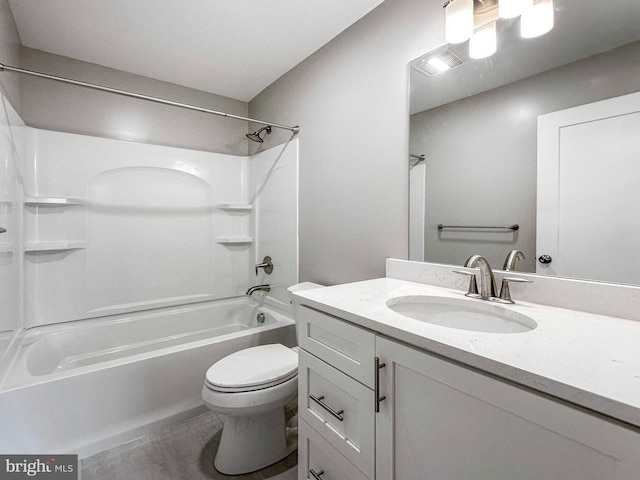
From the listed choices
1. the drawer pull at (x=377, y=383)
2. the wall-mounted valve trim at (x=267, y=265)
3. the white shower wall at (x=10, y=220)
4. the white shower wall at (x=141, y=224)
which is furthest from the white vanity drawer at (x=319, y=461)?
the wall-mounted valve trim at (x=267, y=265)

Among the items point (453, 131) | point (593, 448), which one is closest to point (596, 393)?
point (593, 448)

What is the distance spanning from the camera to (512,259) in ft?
3.79

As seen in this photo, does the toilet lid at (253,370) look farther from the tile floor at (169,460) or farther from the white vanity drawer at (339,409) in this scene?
the tile floor at (169,460)

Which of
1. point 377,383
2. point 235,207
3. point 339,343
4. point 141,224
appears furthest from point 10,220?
point 377,383

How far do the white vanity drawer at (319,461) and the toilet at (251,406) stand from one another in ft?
1.00

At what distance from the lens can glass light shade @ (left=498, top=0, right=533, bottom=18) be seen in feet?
3.63

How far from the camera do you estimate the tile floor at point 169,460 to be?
143 centimetres

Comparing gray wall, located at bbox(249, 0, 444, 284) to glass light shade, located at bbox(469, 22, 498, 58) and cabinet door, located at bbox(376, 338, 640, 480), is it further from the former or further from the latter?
cabinet door, located at bbox(376, 338, 640, 480)

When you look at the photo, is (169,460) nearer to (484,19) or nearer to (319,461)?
(319,461)

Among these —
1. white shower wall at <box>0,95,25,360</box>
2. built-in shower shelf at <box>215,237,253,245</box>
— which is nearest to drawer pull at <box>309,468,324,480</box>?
white shower wall at <box>0,95,25,360</box>

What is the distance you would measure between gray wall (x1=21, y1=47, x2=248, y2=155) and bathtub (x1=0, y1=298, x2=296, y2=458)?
1481mm

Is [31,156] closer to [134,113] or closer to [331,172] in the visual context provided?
[134,113]

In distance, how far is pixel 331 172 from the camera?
199 centimetres

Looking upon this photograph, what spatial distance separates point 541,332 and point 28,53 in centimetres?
329
